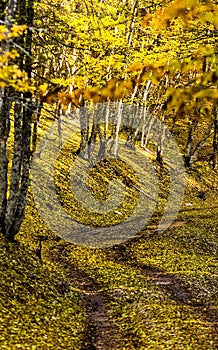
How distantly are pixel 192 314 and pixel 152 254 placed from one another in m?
7.25

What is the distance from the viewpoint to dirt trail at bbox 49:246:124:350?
1017 centimetres

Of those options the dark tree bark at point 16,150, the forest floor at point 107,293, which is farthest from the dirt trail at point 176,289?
the dark tree bark at point 16,150

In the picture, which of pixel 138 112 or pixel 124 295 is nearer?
pixel 124 295

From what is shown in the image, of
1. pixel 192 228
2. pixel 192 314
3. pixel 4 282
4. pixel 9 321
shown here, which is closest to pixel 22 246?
pixel 4 282

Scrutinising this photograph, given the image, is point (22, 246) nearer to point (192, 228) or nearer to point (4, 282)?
point (4, 282)

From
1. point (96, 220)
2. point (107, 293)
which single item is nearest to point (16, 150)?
point (107, 293)

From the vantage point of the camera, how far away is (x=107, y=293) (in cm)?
1377

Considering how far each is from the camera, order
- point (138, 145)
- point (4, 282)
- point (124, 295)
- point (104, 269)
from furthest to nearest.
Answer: point (138, 145), point (104, 269), point (124, 295), point (4, 282)

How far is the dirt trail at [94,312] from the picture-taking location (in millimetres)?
10172

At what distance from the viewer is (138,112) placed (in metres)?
40.0

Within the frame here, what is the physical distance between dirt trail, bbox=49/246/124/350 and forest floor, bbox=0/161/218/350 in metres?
0.02

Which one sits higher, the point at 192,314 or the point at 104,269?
the point at 192,314

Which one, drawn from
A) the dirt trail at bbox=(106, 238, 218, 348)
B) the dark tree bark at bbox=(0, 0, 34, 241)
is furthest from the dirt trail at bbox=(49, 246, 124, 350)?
the dark tree bark at bbox=(0, 0, 34, 241)

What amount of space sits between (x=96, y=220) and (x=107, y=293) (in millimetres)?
9208
